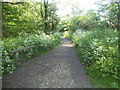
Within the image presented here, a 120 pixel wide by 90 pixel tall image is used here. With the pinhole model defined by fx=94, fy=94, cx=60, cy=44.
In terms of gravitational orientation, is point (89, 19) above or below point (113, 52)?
above

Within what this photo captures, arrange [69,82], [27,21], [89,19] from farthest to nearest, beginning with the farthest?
[89,19], [27,21], [69,82]

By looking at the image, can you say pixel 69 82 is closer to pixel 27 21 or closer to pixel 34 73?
pixel 34 73

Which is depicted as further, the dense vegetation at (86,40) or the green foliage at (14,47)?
the green foliage at (14,47)

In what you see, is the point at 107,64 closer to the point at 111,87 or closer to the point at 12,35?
the point at 111,87

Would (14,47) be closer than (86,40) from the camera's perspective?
Yes

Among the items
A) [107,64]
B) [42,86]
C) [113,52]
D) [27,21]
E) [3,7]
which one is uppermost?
[3,7]

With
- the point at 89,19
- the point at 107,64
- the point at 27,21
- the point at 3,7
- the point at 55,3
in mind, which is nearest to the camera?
the point at 107,64

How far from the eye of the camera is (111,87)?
2.87m

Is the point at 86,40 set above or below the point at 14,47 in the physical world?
above

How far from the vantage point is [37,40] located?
7.72 m

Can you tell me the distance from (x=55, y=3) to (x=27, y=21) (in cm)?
759

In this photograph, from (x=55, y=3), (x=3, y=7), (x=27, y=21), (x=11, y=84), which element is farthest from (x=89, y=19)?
(x=11, y=84)

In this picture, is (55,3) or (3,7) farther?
(55,3)

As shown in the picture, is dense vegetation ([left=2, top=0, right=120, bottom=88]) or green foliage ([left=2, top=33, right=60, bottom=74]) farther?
green foliage ([left=2, top=33, right=60, bottom=74])
